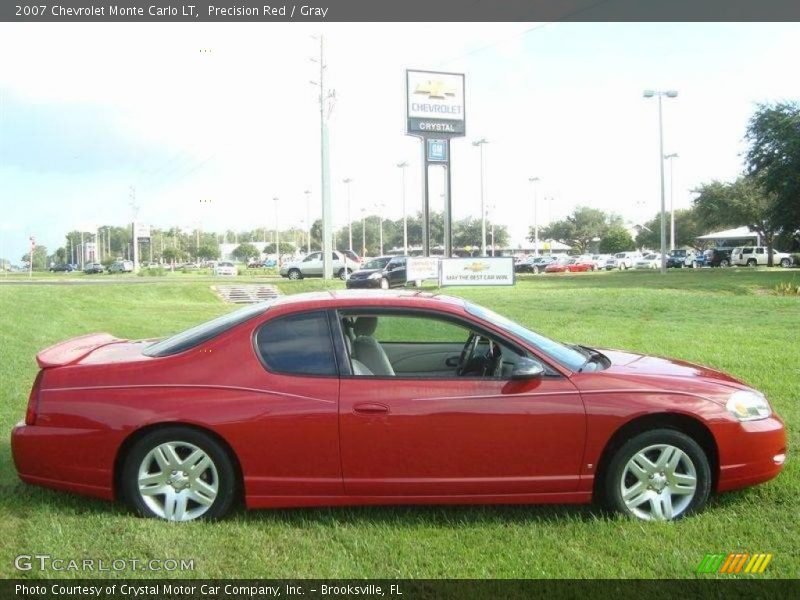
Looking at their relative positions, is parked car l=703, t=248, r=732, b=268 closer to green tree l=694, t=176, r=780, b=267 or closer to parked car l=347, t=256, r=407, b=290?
green tree l=694, t=176, r=780, b=267

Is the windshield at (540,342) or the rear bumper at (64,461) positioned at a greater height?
the windshield at (540,342)

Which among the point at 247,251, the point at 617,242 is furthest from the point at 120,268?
the point at 617,242

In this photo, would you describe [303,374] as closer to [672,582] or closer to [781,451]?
[672,582]

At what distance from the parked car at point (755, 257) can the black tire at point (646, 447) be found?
5968 cm

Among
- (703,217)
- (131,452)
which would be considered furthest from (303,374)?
(703,217)

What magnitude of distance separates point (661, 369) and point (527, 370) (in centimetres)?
107

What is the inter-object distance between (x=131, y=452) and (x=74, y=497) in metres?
0.80

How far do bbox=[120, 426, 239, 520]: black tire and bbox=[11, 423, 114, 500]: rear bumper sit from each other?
13cm

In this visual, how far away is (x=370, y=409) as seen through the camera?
4.33 metres

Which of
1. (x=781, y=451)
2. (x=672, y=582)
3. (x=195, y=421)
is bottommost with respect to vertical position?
(x=672, y=582)

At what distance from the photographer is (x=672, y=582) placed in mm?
3703

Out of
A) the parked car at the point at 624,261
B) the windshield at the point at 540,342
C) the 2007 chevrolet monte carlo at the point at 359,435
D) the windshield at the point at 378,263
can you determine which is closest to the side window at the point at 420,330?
the windshield at the point at 540,342

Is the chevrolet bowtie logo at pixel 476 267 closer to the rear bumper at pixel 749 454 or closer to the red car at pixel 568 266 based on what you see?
the rear bumper at pixel 749 454

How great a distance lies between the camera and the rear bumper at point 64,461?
172 inches
